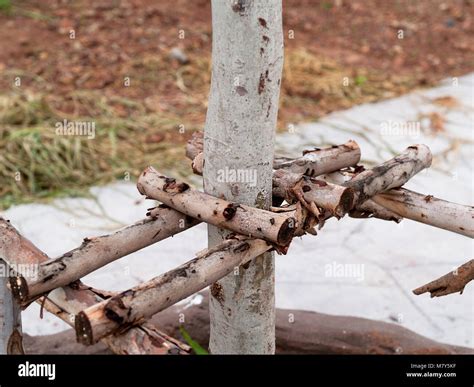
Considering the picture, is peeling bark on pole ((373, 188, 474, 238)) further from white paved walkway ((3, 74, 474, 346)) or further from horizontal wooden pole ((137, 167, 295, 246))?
white paved walkway ((3, 74, 474, 346))

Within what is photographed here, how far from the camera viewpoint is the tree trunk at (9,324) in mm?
2326

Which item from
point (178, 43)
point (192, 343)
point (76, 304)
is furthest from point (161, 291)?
point (178, 43)

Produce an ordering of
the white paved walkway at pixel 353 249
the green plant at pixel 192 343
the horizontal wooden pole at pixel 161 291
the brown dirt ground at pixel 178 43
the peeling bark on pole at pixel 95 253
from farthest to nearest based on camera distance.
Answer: the brown dirt ground at pixel 178 43, the white paved walkway at pixel 353 249, the green plant at pixel 192 343, the peeling bark on pole at pixel 95 253, the horizontal wooden pole at pixel 161 291

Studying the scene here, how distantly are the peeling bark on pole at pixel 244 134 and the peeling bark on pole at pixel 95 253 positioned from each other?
0.12 m

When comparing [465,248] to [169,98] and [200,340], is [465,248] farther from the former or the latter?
[169,98]

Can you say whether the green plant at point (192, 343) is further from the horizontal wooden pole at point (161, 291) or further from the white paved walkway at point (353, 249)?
the horizontal wooden pole at point (161, 291)

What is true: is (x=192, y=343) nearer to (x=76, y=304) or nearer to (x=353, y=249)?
(x=76, y=304)

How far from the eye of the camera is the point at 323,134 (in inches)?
191

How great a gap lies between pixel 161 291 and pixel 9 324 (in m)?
0.59

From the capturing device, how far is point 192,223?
235 centimetres

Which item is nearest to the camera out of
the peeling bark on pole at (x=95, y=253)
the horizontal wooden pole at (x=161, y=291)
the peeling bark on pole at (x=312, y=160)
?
the horizontal wooden pole at (x=161, y=291)
